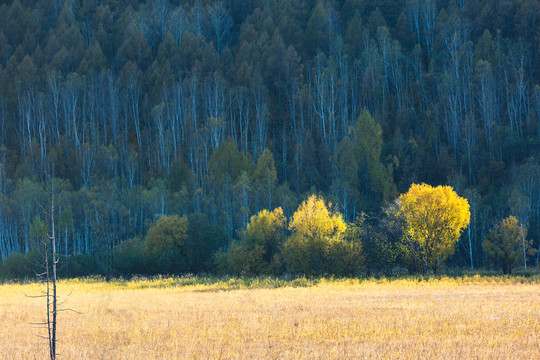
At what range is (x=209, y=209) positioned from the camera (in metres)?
83.8

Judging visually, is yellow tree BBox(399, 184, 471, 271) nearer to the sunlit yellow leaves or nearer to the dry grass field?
the sunlit yellow leaves

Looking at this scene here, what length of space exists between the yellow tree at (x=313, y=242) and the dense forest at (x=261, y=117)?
4734mm

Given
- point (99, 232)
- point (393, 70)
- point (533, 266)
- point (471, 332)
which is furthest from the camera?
point (393, 70)

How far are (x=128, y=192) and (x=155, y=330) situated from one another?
67.0 metres

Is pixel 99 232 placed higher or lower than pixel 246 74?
lower

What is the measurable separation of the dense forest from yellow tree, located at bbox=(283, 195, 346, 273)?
4734mm

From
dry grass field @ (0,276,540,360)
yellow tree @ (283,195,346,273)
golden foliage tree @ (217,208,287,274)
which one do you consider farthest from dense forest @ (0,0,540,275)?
dry grass field @ (0,276,540,360)

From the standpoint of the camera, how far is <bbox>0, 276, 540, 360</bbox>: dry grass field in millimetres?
18516

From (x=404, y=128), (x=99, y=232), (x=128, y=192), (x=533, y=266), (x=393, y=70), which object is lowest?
(x=533, y=266)

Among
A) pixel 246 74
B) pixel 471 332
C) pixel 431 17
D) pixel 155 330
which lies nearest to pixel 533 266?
pixel 471 332

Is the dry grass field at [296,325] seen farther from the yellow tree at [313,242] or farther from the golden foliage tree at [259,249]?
the golden foliage tree at [259,249]

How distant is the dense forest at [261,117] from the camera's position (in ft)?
259

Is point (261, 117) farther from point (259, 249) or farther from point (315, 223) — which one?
point (315, 223)

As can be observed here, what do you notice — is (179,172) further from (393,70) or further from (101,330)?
(101,330)
